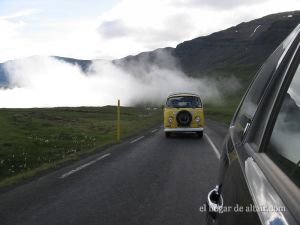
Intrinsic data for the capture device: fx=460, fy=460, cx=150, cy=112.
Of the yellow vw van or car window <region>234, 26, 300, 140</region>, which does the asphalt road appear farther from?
the yellow vw van

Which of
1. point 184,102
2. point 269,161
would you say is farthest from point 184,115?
point 269,161

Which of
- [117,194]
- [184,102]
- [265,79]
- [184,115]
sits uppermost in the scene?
[265,79]

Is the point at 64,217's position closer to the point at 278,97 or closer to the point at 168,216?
the point at 168,216

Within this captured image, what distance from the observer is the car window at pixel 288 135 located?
182cm

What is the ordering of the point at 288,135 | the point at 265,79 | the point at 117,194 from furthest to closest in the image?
the point at 117,194
the point at 265,79
the point at 288,135

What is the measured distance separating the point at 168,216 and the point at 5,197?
3.09 m

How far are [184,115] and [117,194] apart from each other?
1301 cm

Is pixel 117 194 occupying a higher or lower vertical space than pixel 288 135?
lower

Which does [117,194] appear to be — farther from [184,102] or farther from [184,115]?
[184,102]

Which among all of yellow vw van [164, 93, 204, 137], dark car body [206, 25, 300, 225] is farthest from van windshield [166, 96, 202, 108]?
dark car body [206, 25, 300, 225]

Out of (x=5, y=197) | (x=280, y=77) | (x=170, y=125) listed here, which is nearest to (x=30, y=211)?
(x=5, y=197)

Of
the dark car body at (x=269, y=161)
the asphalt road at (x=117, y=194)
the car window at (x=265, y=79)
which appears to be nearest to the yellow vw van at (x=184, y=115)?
the asphalt road at (x=117, y=194)

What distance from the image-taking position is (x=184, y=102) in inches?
837

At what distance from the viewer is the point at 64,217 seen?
240 inches
